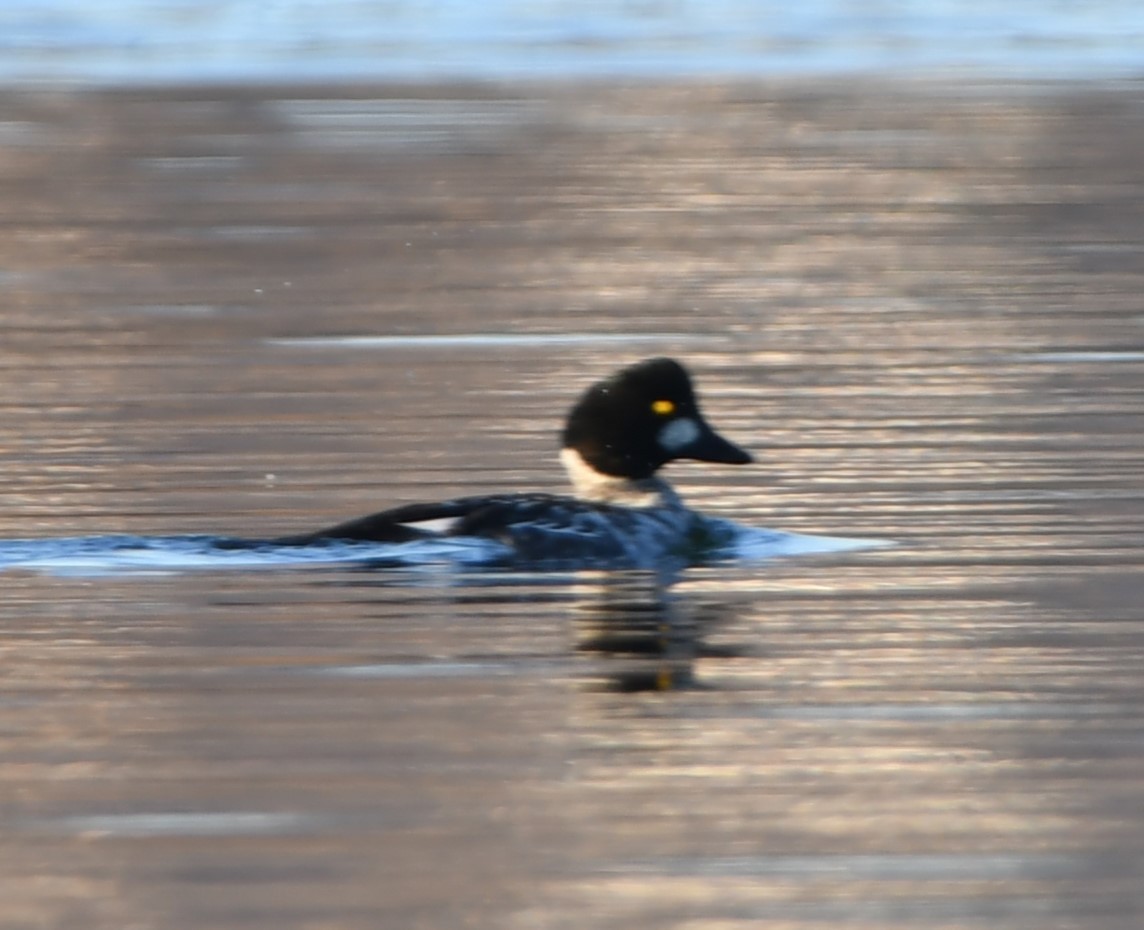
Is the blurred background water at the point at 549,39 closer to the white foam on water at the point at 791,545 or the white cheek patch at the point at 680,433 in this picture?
the white cheek patch at the point at 680,433

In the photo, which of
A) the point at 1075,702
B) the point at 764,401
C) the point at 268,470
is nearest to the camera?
the point at 1075,702

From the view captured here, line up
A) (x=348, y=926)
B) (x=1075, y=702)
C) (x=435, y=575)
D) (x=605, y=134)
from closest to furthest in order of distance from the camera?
(x=348, y=926)
(x=1075, y=702)
(x=435, y=575)
(x=605, y=134)

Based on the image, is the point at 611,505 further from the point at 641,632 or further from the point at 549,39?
the point at 549,39

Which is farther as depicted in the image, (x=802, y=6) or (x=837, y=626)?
(x=802, y=6)

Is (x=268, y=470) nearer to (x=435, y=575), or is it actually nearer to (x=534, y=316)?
(x=435, y=575)

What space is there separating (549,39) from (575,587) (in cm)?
2758

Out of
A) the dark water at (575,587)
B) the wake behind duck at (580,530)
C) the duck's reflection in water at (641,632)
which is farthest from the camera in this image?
the wake behind duck at (580,530)

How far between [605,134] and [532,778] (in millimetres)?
19961

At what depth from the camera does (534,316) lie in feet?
52.7

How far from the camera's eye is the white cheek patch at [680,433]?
10398 millimetres

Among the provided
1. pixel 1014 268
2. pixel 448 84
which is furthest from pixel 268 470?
pixel 448 84

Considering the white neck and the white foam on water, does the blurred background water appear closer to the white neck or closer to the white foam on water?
the white neck

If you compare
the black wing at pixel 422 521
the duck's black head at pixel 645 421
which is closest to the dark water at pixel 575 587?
the black wing at pixel 422 521

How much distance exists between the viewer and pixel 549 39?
36375mm
